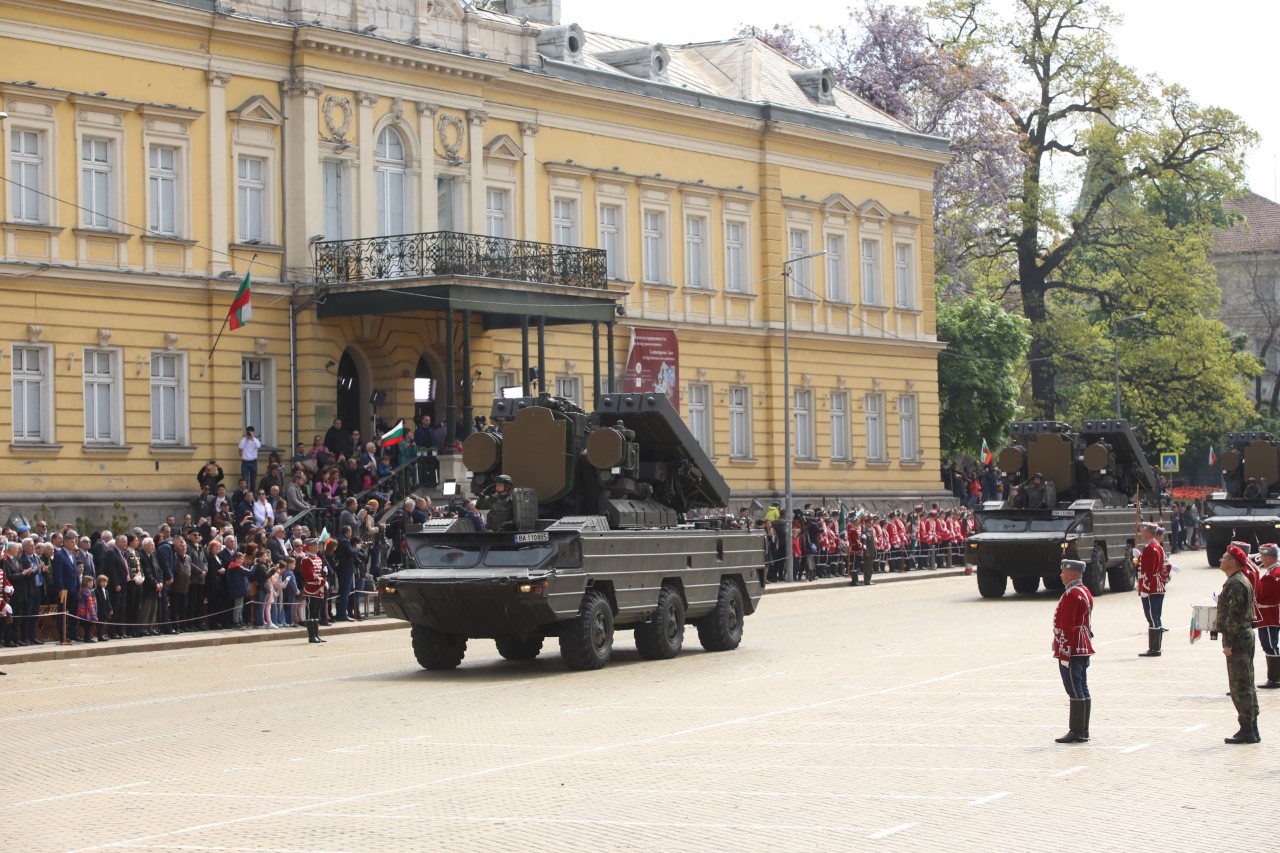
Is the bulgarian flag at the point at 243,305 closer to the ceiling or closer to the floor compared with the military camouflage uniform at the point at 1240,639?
closer to the ceiling

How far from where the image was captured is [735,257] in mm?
51219

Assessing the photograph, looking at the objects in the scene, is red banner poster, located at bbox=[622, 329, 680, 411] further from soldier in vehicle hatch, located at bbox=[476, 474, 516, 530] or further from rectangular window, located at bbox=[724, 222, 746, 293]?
soldier in vehicle hatch, located at bbox=[476, 474, 516, 530]

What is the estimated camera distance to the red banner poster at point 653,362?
46969mm

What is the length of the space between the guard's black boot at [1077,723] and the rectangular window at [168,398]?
24.7m

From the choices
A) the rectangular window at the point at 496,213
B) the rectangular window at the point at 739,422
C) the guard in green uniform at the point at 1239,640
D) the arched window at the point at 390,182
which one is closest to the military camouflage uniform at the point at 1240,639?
the guard in green uniform at the point at 1239,640

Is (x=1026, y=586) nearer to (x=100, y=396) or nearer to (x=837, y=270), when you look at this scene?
(x=100, y=396)

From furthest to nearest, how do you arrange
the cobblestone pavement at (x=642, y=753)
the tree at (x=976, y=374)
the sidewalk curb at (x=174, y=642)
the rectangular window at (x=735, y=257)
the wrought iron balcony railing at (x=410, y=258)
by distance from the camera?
1. the tree at (x=976, y=374)
2. the rectangular window at (x=735, y=257)
3. the wrought iron balcony railing at (x=410, y=258)
4. the sidewalk curb at (x=174, y=642)
5. the cobblestone pavement at (x=642, y=753)

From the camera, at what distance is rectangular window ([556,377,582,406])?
46.1 metres

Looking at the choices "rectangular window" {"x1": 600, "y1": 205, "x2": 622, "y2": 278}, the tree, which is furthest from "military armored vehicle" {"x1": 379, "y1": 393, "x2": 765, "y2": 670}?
the tree

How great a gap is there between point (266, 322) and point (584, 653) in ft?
59.6

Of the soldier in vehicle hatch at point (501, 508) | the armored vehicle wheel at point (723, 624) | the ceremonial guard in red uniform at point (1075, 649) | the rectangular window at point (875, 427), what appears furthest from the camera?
the rectangular window at point (875, 427)

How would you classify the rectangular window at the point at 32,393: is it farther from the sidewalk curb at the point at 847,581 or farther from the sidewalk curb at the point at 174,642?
the sidewalk curb at the point at 847,581

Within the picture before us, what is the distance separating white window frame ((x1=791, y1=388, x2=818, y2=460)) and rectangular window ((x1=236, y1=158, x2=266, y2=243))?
663 inches

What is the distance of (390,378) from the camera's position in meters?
42.1
